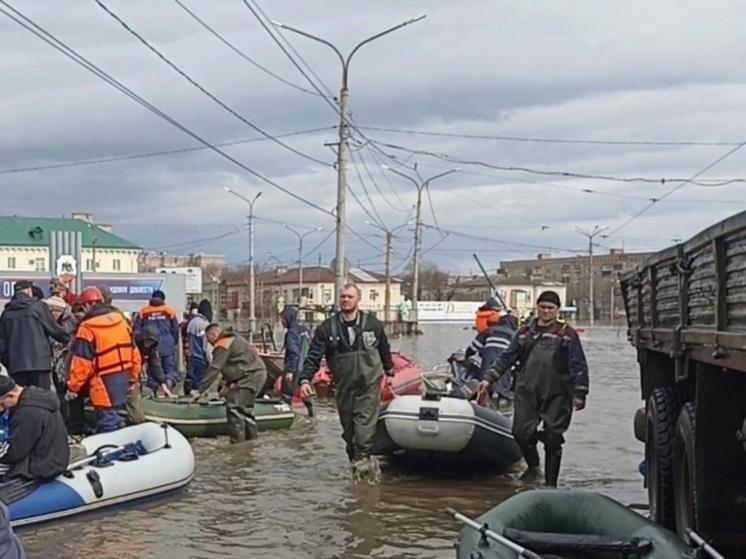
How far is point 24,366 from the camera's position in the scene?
1023 cm

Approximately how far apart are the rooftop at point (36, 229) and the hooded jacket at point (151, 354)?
2611 inches

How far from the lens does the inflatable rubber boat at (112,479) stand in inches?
301

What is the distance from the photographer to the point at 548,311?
922 cm

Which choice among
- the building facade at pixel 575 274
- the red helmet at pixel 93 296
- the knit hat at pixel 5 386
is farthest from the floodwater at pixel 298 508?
the building facade at pixel 575 274

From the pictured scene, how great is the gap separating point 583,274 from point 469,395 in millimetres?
114872

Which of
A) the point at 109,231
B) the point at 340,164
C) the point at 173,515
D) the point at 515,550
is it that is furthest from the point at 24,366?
the point at 109,231

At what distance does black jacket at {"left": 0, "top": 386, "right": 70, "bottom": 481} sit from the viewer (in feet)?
23.8

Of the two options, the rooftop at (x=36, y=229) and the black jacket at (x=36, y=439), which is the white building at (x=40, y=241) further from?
the black jacket at (x=36, y=439)

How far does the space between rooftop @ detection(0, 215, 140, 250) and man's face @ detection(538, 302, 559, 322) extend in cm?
7244

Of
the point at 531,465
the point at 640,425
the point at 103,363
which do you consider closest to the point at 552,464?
the point at 531,465

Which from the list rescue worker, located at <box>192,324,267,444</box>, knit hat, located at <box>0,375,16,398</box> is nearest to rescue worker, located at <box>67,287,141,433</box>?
rescue worker, located at <box>192,324,267,444</box>

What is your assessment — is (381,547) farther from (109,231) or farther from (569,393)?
(109,231)

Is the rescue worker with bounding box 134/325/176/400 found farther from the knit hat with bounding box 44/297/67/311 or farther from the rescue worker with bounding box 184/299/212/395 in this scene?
the rescue worker with bounding box 184/299/212/395

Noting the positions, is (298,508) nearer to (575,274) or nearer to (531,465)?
(531,465)
